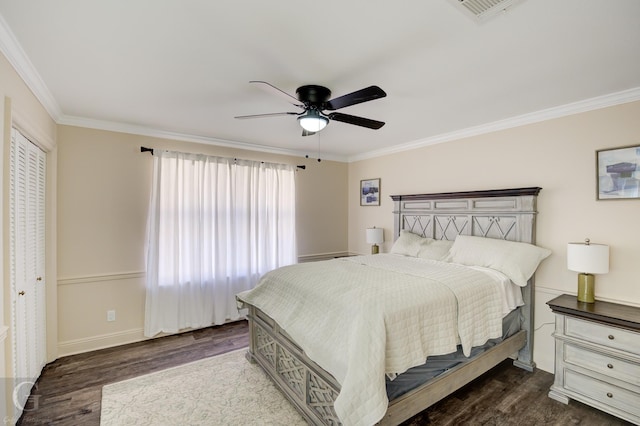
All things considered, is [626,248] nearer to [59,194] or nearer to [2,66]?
[2,66]

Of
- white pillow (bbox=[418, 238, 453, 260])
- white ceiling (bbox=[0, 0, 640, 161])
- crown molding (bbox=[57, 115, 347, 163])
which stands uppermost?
white ceiling (bbox=[0, 0, 640, 161])

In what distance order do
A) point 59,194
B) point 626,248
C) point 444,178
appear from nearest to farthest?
point 626,248, point 59,194, point 444,178

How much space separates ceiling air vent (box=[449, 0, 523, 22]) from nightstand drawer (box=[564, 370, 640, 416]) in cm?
282

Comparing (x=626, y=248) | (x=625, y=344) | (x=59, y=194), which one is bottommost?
(x=625, y=344)

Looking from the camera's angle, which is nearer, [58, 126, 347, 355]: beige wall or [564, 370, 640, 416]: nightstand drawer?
[564, 370, 640, 416]: nightstand drawer

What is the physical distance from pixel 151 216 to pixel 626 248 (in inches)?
193

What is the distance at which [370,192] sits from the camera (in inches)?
197

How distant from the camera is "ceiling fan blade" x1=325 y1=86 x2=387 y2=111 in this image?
1.86m

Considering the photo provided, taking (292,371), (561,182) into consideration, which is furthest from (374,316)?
(561,182)

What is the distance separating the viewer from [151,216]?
142 inches

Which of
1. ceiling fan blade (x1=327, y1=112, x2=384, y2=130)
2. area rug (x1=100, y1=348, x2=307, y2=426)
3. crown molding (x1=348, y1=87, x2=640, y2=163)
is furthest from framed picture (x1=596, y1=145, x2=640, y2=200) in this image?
area rug (x1=100, y1=348, x2=307, y2=426)

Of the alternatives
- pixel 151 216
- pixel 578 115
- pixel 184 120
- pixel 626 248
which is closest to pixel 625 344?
pixel 626 248

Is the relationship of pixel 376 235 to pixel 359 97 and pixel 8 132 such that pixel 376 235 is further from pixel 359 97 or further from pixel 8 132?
pixel 8 132

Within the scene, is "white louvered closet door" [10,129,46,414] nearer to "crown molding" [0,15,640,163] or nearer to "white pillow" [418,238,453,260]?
"crown molding" [0,15,640,163]
